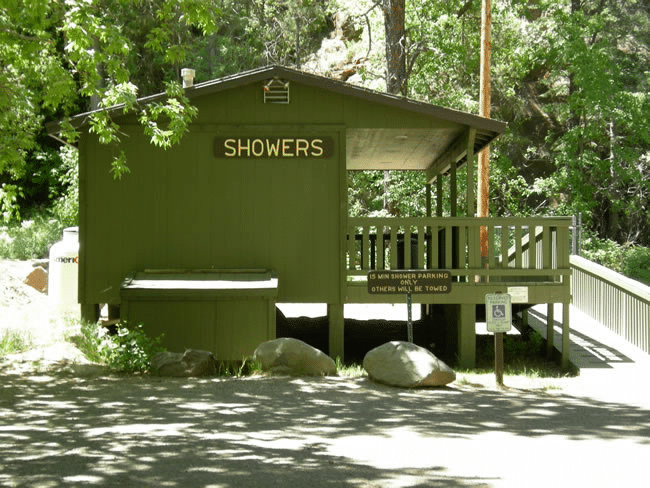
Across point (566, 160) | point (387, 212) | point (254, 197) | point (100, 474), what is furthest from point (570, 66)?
point (100, 474)

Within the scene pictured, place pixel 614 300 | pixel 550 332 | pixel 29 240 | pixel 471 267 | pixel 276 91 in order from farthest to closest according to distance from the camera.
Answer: pixel 29 240 → pixel 614 300 → pixel 550 332 → pixel 471 267 → pixel 276 91

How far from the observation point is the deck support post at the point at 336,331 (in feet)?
48.1

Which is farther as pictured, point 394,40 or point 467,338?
point 394,40

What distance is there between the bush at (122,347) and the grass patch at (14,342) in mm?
827

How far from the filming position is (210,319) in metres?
13.7

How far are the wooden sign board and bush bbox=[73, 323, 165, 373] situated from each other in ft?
9.69

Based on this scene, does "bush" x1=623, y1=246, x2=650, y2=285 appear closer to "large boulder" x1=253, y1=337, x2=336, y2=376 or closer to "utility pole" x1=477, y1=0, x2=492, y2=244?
"utility pole" x1=477, y1=0, x2=492, y2=244

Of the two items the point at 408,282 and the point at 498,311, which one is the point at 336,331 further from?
the point at 498,311

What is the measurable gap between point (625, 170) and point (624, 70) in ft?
14.2

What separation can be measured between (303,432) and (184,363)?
3.81 m

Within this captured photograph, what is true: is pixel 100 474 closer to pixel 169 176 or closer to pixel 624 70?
pixel 169 176

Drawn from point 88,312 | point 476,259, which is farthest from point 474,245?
point 88,312

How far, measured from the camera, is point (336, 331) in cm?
1470

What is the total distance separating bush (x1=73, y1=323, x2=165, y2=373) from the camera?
41.7ft
